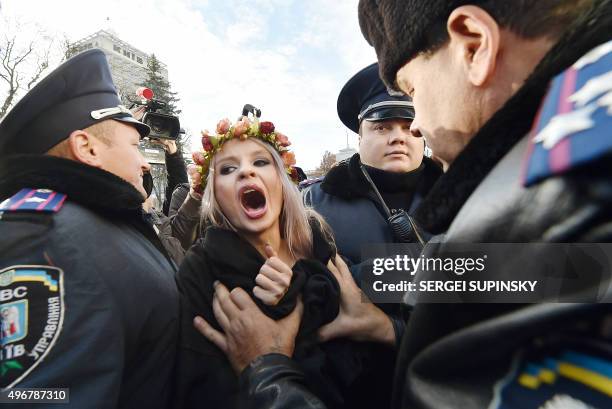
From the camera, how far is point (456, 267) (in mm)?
770

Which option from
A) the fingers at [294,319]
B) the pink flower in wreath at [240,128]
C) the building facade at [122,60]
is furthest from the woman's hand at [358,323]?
the building facade at [122,60]

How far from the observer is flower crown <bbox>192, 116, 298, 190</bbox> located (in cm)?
221

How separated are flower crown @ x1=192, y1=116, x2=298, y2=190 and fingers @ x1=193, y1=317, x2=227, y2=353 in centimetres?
110

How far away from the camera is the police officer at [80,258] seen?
1.23 m

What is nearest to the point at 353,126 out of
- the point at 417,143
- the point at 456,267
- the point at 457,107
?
the point at 417,143

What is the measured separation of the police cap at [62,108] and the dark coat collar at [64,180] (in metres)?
0.16

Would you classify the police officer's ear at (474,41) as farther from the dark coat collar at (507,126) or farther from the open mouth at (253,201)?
the open mouth at (253,201)

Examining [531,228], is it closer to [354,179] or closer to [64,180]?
[64,180]

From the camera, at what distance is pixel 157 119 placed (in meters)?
4.57

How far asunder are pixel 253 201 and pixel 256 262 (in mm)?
490

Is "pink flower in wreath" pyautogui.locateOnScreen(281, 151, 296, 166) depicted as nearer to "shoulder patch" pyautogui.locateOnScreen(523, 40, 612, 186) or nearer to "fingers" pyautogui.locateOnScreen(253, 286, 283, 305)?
"fingers" pyautogui.locateOnScreen(253, 286, 283, 305)

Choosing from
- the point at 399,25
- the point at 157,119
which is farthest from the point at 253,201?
the point at 157,119

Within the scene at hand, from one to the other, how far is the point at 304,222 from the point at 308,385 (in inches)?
40.4

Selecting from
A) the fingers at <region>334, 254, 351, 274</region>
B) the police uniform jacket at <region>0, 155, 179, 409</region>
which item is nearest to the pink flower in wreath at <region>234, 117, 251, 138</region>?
the police uniform jacket at <region>0, 155, 179, 409</region>
